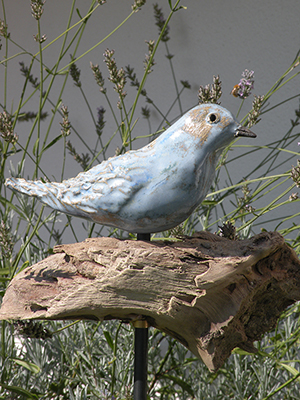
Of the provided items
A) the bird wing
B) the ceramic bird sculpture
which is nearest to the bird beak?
the ceramic bird sculpture

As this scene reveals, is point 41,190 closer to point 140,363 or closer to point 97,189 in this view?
point 97,189

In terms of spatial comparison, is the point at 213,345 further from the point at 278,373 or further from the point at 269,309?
the point at 278,373

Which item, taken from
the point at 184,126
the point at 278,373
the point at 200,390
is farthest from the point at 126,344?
the point at 184,126

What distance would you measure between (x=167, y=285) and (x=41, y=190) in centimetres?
17

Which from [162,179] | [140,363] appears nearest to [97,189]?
[162,179]

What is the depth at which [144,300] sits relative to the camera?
1.44 feet

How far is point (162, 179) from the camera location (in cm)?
42

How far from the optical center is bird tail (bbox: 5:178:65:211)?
46 centimetres

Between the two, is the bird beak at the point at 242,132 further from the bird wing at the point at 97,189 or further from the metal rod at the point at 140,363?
the metal rod at the point at 140,363

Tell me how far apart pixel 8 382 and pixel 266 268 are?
0.46m

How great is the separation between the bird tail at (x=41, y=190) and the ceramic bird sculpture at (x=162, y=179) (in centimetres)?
2

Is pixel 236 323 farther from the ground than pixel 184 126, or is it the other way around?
pixel 184 126

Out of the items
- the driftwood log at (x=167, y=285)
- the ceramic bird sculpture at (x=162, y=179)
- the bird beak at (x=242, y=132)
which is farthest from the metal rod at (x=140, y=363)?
the bird beak at (x=242, y=132)

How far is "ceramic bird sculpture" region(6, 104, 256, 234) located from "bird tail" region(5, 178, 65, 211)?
0.05ft
